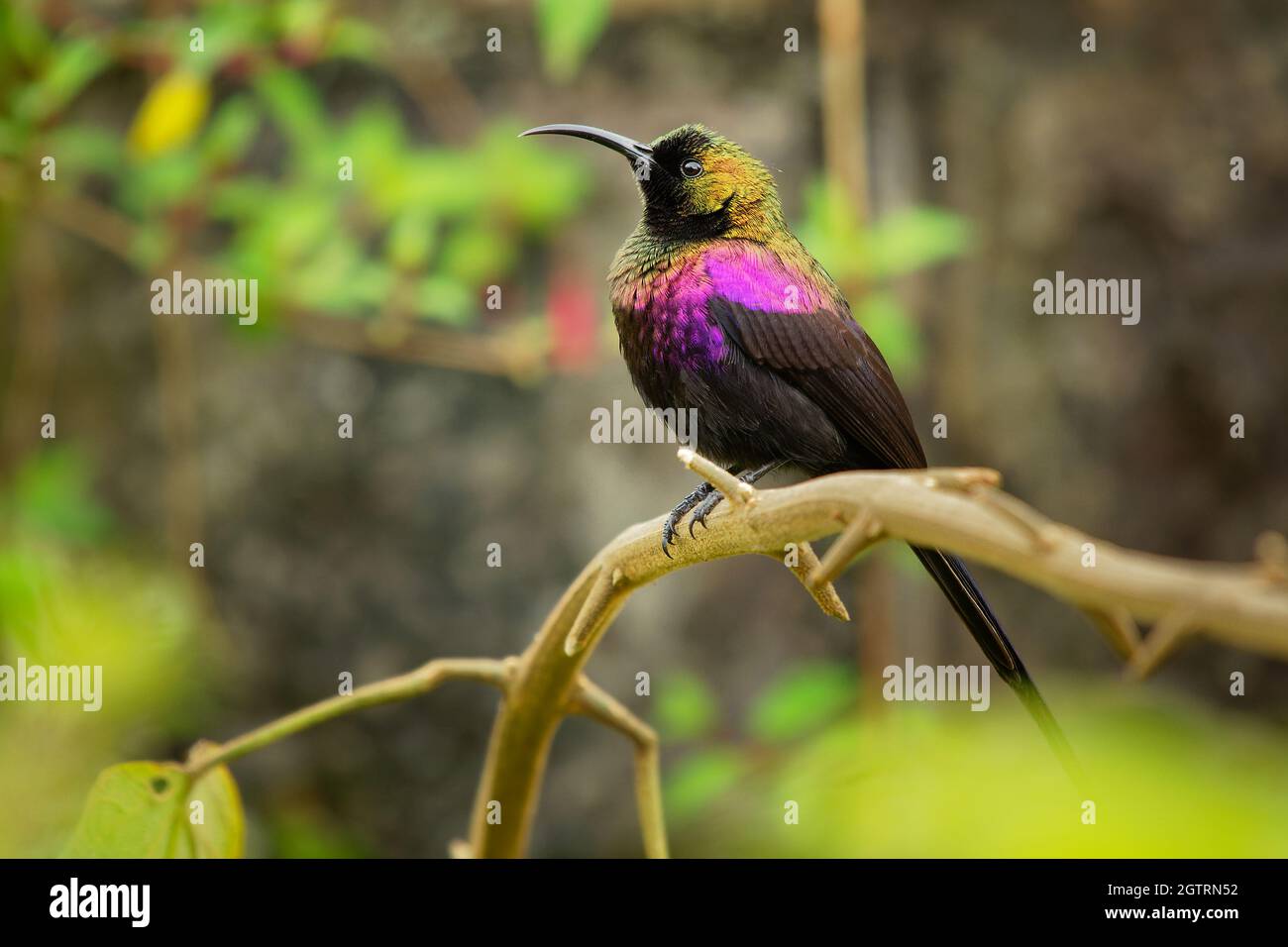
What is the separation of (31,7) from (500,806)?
92.0 inches

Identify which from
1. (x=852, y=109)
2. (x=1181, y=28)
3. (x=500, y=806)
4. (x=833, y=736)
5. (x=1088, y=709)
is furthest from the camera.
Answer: (x=1181, y=28)

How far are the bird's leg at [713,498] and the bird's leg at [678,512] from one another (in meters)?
0.01

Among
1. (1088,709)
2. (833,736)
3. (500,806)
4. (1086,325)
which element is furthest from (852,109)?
(1088,709)

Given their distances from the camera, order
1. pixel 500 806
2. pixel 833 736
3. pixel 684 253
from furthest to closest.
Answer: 1. pixel 833 736
2. pixel 684 253
3. pixel 500 806

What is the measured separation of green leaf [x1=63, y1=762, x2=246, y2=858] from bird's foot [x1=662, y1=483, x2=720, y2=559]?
1.43 feet

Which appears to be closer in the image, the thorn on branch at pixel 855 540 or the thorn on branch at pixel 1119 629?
the thorn on branch at pixel 1119 629

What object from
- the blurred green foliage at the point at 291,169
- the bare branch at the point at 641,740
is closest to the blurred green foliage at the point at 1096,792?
the bare branch at the point at 641,740

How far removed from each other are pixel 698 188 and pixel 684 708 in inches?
52.0

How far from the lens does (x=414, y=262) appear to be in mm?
2422

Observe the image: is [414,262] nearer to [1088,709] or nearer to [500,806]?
[500,806]

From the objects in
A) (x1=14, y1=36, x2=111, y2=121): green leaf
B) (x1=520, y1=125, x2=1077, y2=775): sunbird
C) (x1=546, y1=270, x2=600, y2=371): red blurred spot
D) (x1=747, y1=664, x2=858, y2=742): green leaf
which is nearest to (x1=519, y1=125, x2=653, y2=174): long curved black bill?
(x1=520, y1=125, x2=1077, y2=775): sunbird

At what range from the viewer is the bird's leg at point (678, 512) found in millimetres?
1008

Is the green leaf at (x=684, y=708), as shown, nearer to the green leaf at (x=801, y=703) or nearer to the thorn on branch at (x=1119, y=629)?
the green leaf at (x=801, y=703)

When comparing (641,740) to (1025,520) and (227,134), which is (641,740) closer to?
(1025,520)
